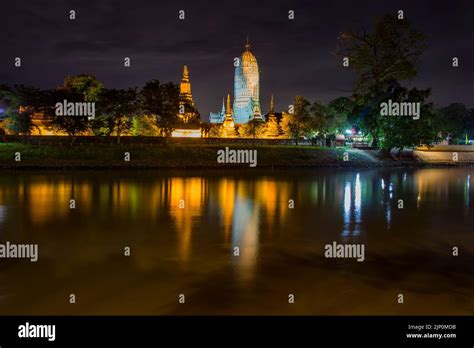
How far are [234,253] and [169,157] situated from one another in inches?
1579

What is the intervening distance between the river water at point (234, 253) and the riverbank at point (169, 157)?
19784mm

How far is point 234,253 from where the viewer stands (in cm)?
1425

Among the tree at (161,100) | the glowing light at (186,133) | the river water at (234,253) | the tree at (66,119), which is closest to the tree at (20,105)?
the tree at (66,119)

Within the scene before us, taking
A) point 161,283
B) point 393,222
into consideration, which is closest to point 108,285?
point 161,283

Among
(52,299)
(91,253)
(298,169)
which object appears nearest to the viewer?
(52,299)

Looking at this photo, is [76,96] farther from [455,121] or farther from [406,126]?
[455,121]

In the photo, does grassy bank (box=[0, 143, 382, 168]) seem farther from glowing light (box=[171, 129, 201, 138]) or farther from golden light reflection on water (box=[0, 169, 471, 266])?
glowing light (box=[171, 129, 201, 138])

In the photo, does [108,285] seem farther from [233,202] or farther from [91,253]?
[233,202]

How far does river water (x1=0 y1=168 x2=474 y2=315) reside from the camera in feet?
33.3

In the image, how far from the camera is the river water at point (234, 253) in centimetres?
1016
